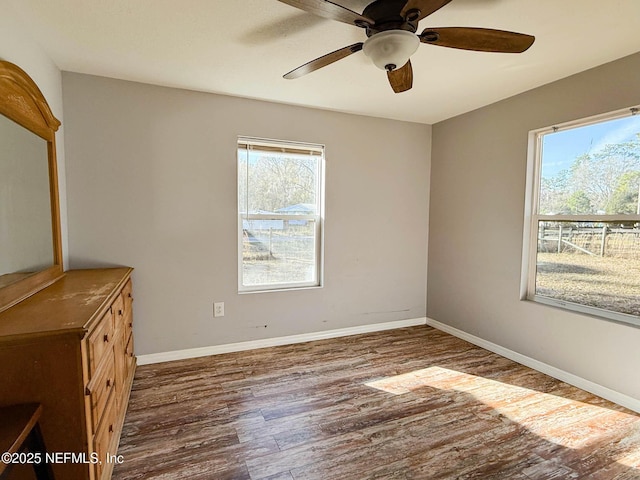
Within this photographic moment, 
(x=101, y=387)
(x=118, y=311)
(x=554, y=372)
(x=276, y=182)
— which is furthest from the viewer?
(x=276, y=182)

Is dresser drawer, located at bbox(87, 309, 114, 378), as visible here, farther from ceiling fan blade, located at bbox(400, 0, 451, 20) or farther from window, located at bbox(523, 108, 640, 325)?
window, located at bbox(523, 108, 640, 325)

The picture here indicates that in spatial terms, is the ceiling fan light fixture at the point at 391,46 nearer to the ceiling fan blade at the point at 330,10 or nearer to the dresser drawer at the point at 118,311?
the ceiling fan blade at the point at 330,10

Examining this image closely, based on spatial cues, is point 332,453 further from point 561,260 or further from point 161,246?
point 561,260

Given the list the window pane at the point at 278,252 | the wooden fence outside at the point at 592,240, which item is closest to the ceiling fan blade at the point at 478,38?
the wooden fence outside at the point at 592,240

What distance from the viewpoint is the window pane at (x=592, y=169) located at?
7.34 feet

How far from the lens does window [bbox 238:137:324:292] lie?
10.0 feet

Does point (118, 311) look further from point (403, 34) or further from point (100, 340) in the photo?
point (403, 34)

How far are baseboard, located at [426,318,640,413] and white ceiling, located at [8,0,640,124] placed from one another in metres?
2.29

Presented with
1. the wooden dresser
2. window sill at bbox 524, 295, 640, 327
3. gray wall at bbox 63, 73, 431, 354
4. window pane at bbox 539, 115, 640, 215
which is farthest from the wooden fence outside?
the wooden dresser

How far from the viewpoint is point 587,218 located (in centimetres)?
247

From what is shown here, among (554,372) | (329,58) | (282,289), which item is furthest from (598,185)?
(282,289)

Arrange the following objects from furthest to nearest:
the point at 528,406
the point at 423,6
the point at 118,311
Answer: the point at 528,406, the point at 118,311, the point at 423,6

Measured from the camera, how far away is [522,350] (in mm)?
2857

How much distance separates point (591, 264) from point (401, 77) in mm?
2053
